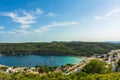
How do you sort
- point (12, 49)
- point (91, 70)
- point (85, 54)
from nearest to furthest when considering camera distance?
point (91, 70) < point (85, 54) < point (12, 49)

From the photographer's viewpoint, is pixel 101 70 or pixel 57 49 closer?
pixel 101 70

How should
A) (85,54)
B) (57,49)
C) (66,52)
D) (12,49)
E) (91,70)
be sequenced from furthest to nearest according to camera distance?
(12,49) → (57,49) → (66,52) → (85,54) → (91,70)

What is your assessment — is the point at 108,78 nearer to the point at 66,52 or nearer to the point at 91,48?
the point at 66,52

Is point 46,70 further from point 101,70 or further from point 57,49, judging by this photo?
point 57,49

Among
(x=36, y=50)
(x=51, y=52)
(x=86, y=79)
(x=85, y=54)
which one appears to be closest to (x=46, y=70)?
(x=86, y=79)

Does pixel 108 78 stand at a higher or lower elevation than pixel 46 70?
higher

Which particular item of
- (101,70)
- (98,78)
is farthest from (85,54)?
(98,78)

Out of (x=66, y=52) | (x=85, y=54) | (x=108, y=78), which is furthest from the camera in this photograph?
(x=66, y=52)

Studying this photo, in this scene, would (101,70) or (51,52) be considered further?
(51,52)

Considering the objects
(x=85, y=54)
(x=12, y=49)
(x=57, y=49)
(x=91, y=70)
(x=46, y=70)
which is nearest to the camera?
(x=91, y=70)
